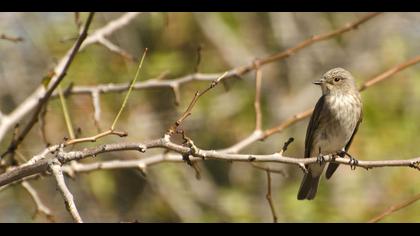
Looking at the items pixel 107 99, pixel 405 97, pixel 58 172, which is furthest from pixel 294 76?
pixel 58 172

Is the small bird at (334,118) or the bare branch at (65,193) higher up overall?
the small bird at (334,118)

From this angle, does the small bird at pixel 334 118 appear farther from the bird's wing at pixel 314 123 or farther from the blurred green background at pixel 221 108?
the blurred green background at pixel 221 108

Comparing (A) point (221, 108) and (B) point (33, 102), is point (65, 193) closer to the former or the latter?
(B) point (33, 102)

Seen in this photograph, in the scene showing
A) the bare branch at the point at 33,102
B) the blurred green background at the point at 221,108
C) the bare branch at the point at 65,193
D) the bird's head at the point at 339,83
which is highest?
the blurred green background at the point at 221,108

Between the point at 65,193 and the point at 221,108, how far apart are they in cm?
771

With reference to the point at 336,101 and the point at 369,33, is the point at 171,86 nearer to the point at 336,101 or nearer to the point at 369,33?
the point at 336,101

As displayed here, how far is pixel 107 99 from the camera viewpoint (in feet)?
29.5

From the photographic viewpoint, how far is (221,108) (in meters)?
10.2

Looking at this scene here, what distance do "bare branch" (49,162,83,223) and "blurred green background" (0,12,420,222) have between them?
4.32 metres

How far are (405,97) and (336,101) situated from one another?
162 inches

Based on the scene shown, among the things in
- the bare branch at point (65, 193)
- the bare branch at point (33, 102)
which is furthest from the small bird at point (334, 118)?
the bare branch at point (65, 193)

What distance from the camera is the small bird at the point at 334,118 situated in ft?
18.7

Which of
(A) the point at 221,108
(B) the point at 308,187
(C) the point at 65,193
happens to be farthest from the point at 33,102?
(A) the point at 221,108

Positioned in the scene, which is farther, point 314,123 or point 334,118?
point 314,123
